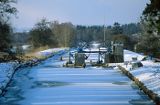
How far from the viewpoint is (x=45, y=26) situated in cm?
7956

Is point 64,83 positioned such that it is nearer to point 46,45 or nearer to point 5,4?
point 5,4

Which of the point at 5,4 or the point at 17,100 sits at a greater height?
the point at 5,4

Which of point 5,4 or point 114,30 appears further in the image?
point 114,30

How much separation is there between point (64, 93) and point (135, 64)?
1046cm

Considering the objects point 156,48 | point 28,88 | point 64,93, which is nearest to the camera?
point 64,93

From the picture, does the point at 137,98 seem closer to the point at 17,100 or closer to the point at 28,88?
the point at 17,100

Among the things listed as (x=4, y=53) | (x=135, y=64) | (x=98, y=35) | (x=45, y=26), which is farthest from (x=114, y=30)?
(x=135, y=64)

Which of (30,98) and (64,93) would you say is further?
(64,93)

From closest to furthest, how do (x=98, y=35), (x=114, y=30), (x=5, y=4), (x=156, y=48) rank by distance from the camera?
(x=5, y=4)
(x=156, y=48)
(x=114, y=30)
(x=98, y=35)

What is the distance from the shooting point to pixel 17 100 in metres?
16.0

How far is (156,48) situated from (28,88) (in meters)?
30.1

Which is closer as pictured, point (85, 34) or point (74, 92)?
point (74, 92)

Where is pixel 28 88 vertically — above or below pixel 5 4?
below

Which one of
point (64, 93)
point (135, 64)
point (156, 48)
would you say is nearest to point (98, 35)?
point (156, 48)
